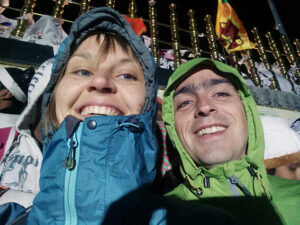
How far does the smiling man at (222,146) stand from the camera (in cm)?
129

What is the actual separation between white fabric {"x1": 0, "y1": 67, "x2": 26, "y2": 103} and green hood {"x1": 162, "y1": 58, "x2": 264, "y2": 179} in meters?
1.42

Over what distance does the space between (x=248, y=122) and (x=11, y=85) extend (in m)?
2.26

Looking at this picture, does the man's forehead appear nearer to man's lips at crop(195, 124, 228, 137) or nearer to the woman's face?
man's lips at crop(195, 124, 228, 137)

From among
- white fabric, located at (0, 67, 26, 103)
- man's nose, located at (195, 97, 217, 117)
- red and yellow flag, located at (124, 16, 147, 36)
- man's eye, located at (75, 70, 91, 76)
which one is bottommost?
man's nose, located at (195, 97, 217, 117)

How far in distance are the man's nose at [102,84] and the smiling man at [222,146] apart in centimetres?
79

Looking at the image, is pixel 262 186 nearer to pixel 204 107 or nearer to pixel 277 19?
pixel 204 107

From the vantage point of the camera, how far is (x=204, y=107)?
149 cm

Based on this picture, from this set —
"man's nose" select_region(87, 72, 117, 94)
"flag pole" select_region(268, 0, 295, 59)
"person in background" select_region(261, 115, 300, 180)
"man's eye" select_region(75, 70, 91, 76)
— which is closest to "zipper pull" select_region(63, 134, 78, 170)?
"man's nose" select_region(87, 72, 117, 94)

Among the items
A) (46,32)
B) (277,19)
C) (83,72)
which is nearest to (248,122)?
(83,72)

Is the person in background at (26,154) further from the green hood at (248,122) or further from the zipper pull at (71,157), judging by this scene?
the green hood at (248,122)

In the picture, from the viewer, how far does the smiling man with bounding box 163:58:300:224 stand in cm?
129

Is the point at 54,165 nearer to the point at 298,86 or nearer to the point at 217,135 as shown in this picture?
the point at 217,135

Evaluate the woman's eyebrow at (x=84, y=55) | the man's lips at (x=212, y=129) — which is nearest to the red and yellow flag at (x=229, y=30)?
the man's lips at (x=212, y=129)

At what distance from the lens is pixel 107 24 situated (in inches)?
53.8
